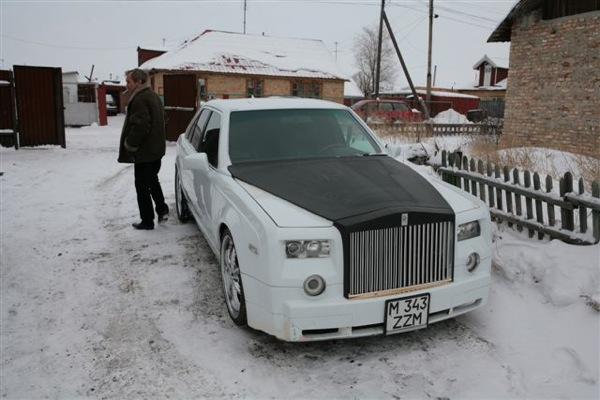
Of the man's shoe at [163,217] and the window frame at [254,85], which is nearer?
the man's shoe at [163,217]

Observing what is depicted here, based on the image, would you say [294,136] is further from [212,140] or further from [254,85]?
[254,85]

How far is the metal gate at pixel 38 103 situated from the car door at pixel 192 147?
30.0 feet

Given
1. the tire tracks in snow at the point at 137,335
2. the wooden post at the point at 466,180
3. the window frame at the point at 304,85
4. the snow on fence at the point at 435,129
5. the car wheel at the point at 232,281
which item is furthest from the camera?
the window frame at the point at 304,85

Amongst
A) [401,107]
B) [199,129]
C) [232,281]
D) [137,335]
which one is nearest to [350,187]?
[232,281]

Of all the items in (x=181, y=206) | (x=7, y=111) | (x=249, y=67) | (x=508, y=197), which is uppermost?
(x=249, y=67)

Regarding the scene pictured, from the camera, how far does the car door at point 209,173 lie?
449 centimetres

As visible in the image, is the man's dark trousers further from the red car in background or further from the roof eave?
the red car in background

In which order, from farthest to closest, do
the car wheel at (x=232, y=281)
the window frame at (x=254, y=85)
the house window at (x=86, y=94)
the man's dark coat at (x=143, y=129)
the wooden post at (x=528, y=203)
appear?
1. the window frame at (x=254, y=85)
2. the house window at (x=86, y=94)
3. the man's dark coat at (x=143, y=129)
4. the wooden post at (x=528, y=203)
5. the car wheel at (x=232, y=281)

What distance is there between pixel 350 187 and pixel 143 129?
321 centimetres

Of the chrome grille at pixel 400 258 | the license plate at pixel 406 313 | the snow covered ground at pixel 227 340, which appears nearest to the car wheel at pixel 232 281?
the snow covered ground at pixel 227 340

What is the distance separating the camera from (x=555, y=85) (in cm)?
1288

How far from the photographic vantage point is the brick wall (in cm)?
1202

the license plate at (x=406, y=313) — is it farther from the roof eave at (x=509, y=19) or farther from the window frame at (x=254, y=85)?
the window frame at (x=254, y=85)

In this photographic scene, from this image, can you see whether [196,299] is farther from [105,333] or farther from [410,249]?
[410,249]
